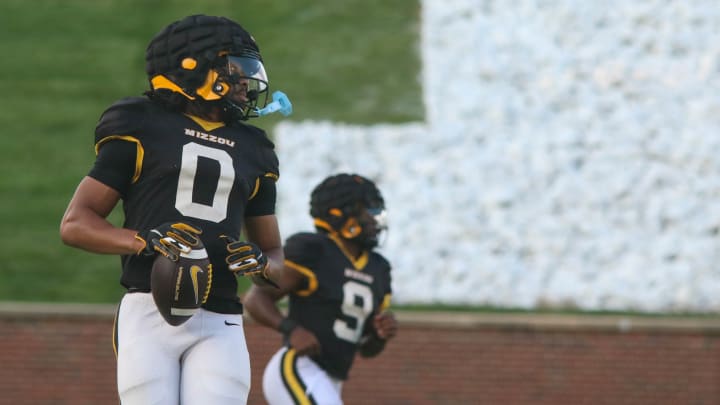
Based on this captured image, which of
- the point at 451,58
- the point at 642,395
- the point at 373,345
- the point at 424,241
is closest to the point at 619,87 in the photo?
the point at 451,58

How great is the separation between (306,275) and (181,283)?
247cm

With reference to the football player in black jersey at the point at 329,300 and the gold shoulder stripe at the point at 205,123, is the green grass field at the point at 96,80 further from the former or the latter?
the gold shoulder stripe at the point at 205,123

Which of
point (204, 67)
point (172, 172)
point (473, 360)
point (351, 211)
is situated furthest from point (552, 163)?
point (172, 172)

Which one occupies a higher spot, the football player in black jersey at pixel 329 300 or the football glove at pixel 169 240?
the football glove at pixel 169 240

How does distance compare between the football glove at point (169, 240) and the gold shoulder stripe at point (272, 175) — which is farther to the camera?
the gold shoulder stripe at point (272, 175)

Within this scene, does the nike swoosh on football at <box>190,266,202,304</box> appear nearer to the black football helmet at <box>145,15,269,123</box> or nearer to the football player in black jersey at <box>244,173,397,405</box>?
the black football helmet at <box>145,15,269,123</box>

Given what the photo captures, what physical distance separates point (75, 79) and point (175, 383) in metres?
9.64

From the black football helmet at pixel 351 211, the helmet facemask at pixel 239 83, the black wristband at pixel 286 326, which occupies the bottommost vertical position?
the black wristband at pixel 286 326

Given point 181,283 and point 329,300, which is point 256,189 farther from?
point 329,300

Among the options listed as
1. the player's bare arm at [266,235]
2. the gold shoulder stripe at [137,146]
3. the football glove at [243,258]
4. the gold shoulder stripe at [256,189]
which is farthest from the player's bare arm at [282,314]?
the gold shoulder stripe at [137,146]

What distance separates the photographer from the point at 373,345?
6797mm

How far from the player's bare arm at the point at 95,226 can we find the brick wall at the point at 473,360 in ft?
20.3

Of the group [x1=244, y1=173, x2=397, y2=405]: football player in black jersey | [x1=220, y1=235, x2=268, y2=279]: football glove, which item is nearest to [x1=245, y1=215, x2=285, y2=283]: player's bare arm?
[x1=220, y1=235, x2=268, y2=279]: football glove

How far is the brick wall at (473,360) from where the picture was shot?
10406 millimetres
